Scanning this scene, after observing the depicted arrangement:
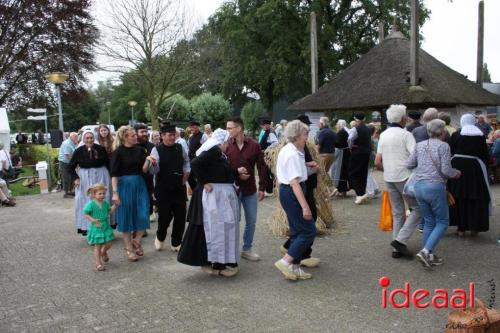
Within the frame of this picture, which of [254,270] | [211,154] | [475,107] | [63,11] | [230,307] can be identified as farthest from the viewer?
[63,11]

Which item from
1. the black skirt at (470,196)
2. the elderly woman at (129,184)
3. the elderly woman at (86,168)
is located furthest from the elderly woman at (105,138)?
the black skirt at (470,196)

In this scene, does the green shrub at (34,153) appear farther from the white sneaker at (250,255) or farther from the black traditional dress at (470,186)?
the black traditional dress at (470,186)

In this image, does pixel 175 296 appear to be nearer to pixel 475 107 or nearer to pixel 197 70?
pixel 475 107

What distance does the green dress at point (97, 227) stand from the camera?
20.3 ft

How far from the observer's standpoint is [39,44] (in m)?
26.4

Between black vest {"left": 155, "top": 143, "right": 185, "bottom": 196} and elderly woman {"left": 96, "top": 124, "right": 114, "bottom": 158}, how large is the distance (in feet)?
5.28

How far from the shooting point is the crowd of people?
5543mm

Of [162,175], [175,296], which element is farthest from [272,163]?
[175,296]

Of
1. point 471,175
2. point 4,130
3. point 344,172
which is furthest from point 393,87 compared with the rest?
point 4,130

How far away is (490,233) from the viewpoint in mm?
7320

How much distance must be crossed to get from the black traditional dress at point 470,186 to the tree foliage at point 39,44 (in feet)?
79.3

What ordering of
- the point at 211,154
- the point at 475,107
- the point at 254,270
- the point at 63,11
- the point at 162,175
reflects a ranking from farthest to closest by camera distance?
1. the point at 63,11
2. the point at 475,107
3. the point at 162,175
4. the point at 254,270
5. the point at 211,154

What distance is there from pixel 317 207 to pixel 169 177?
2.69 meters

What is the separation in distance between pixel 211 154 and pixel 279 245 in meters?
2.32
